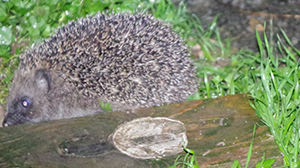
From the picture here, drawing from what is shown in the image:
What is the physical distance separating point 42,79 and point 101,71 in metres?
0.83

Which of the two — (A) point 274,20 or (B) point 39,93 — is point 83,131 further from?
(A) point 274,20

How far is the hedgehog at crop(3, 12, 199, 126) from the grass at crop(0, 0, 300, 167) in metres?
0.65

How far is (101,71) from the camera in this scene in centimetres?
387

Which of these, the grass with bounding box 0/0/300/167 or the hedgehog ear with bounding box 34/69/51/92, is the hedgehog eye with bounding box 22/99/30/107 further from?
the grass with bounding box 0/0/300/167

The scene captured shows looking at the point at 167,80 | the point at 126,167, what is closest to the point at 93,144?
the point at 126,167

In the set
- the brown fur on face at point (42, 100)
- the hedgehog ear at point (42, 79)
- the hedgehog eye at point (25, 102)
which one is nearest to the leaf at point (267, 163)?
the brown fur on face at point (42, 100)

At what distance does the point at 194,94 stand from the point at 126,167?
192 centimetres

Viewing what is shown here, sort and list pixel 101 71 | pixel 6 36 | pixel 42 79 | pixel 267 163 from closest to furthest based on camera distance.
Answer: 1. pixel 267 163
2. pixel 101 71
3. pixel 42 79
4. pixel 6 36

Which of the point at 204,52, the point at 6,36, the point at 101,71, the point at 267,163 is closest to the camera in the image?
the point at 267,163

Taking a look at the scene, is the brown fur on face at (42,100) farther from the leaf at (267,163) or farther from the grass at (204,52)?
the leaf at (267,163)

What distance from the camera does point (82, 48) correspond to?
3846 millimetres

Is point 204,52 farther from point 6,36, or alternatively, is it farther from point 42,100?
point 6,36

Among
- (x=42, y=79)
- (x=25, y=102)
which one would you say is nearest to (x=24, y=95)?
(x=25, y=102)

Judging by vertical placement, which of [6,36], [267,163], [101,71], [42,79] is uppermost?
[6,36]
